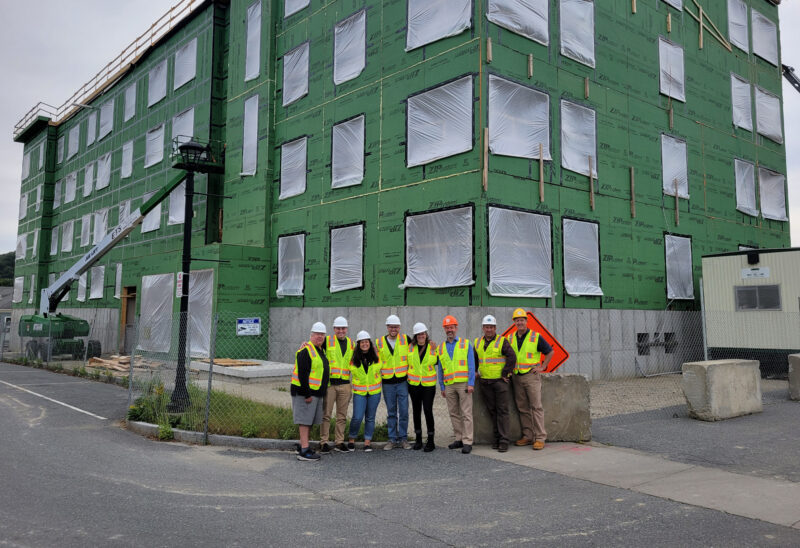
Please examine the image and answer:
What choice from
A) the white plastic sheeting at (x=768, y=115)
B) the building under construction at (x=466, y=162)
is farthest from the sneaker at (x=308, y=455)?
the white plastic sheeting at (x=768, y=115)

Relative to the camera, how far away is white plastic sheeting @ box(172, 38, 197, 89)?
90.0 feet

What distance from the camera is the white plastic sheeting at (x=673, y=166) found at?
2022cm

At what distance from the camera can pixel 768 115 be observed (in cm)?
2559

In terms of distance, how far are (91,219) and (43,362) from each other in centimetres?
1485

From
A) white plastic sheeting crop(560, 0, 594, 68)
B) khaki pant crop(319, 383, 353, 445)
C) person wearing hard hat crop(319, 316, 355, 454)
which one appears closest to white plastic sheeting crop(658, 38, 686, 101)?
white plastic sheeting crop(560, 0, 594, 68)

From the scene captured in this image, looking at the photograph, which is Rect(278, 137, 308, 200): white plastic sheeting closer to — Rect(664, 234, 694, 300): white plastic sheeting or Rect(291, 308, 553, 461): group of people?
Rect(664, 234, 694, 300): white plastic sheeting

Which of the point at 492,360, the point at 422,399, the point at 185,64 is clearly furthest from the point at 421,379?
the point at 185,64

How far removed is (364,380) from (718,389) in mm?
6601

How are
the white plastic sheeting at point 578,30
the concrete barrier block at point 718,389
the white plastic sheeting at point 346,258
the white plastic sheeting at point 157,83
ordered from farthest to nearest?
the white plastic sheeting at point 157,83 < the white plastic sheeting at point 346,258 < the white plastic sheeting at point 578,30 < the concrete barrier block at point 718,389

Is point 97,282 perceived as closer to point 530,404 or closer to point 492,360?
point 492,360

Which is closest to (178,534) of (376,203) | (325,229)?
(376,203)

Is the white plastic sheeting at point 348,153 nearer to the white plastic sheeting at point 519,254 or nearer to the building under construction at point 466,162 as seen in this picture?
the building under construction at point 466,162

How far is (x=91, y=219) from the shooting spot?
3594 centimetres

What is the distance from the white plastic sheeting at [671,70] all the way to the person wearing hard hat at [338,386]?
16.8 meters
